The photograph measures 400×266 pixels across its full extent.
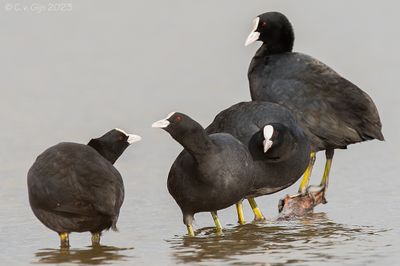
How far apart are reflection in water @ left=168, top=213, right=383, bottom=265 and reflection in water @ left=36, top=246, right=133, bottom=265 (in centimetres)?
50

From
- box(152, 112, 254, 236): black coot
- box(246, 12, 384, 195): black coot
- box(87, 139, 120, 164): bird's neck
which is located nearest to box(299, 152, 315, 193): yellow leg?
box(246, 12, 384, 195): black coot

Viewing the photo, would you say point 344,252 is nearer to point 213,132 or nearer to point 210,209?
point 210,209

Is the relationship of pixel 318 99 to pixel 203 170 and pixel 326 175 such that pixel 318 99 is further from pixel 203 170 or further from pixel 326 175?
pixel 203 170

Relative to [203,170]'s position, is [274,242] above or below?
below

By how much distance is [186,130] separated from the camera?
373 inches

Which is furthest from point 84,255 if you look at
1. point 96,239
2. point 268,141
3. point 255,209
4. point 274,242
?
point 255,209

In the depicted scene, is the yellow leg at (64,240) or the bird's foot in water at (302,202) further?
the bird's foot in water at (302,202)

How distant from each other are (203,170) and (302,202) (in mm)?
2247

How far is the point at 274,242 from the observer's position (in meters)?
9.41

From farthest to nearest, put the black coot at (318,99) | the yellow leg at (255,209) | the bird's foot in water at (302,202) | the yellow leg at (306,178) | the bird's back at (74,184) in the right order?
the yellow leg at (306,178) → the black coot at (318,99) → the bird's foot in water at (302,202) → the yellow leg at (255,209) → the bird's back at (74,184)

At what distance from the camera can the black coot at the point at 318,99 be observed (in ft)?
38.7

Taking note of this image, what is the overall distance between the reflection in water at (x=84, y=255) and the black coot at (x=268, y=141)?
1.73 meters

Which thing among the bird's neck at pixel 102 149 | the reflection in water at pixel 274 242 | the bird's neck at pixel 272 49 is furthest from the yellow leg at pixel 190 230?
the bird's neck at pixel 272 49

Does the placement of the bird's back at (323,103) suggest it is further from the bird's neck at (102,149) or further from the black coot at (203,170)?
the bird's neck at (102,149)
